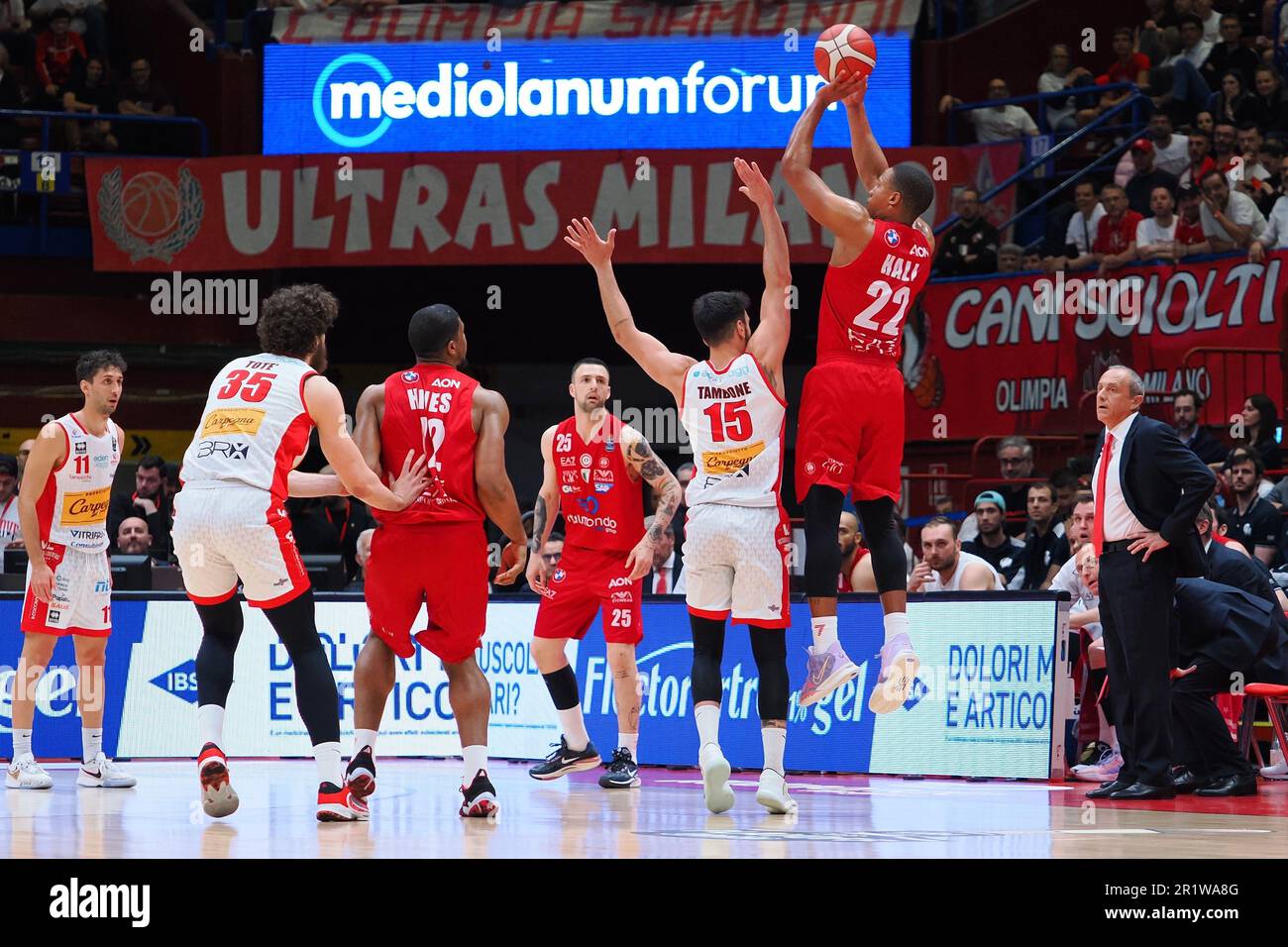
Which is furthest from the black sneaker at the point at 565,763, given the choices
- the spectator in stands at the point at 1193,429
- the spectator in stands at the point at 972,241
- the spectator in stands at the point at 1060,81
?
the spectator in stands at the point at 1060,81

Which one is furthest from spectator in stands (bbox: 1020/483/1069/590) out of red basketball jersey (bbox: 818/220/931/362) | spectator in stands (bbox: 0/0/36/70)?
spectator in stands (bbox: 0/0/36/70)

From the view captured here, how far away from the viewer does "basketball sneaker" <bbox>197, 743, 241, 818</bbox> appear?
740 centimetres

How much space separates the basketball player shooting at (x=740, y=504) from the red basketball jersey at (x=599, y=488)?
1885mm

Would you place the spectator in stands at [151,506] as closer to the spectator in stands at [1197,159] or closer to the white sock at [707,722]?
the white sock at [707,722]

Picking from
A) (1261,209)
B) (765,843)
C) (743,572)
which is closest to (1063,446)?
(1261,209)

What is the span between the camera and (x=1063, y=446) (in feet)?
55.5

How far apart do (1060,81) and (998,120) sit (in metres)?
0.85

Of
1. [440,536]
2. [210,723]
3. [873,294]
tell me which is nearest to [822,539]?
[873,294]

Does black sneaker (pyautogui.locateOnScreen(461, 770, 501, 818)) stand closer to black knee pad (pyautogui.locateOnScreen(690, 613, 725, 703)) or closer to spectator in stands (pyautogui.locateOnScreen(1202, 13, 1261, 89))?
black knee pad (pyautogui.locateOnScreen(690, 613, 725, 703))

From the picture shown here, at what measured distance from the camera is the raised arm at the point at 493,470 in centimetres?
793

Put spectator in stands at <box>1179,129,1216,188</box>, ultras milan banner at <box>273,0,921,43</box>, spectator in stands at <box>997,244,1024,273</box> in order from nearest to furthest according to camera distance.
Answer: spectator in stands at <box>1179,129,1216,188</box> < spectator in stands at <box>997,244,1024,273</box> < ultras milan banner at <box>273,0,921,43</box>

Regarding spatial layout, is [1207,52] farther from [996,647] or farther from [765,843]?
[765,843]

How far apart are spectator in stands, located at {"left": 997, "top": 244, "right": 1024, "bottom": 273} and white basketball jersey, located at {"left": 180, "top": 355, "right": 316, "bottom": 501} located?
11.3 meters

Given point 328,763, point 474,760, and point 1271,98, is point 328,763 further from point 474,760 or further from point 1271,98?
point 1271,98
